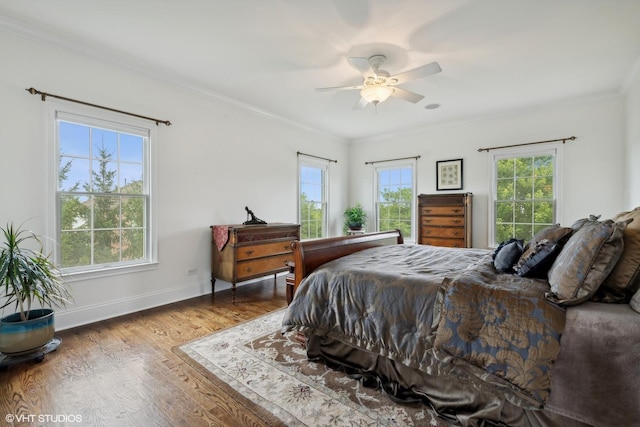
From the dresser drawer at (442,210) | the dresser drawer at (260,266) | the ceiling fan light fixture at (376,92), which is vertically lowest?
the dresser drawer at (260,266)

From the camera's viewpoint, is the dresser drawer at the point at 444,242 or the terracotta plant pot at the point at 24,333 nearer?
the terracotta plant pot at the point at 24,333

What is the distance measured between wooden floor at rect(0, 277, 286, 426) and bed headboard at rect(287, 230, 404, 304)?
3.07ft

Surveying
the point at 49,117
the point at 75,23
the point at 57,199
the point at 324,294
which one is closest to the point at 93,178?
the point at 57,199

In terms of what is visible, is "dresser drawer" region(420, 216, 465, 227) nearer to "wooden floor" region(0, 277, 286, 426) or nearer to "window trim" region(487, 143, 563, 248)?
"window trim" region(487, 143, 563, 248)

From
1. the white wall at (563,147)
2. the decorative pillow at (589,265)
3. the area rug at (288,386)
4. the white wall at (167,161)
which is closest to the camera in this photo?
the decorative pillow at (589,265)

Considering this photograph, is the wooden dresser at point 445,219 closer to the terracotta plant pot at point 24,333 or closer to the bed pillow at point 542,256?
the bed pillow at point 542,256

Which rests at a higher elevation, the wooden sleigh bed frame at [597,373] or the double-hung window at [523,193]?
the double-hung window at [523,193]

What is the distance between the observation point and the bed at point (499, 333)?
133 cm

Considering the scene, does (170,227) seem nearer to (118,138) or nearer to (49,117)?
(118,138)

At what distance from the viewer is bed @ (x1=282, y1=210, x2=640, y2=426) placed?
4.37ft

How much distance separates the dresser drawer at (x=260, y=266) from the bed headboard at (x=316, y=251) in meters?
1.19

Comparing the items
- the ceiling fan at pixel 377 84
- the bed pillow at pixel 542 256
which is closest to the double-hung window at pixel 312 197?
the ceiling fan at pixel 377 84

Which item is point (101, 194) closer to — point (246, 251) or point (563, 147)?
point (246, 251)

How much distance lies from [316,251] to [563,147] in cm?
438
